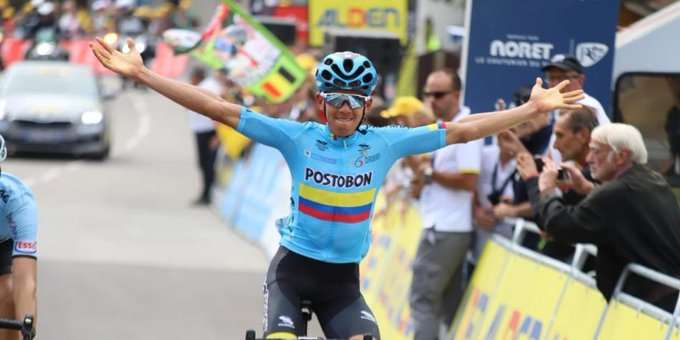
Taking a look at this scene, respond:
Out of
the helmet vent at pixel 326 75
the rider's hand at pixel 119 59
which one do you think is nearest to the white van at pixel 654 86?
the helmet vent at pixel 326 75

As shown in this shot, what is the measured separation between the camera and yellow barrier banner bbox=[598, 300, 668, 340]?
24.5ft

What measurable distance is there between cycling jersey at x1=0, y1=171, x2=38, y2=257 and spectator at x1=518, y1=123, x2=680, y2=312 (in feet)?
8.88

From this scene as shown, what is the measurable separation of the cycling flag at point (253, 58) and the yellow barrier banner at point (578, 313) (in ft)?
25.2

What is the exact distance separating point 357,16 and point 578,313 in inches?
517

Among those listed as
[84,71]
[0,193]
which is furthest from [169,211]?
[0,193]

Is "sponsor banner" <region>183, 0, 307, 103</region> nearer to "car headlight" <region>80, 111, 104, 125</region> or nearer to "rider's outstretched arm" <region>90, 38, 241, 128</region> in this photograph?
"rider's outstretched arm" <region>90, 38, 241, 128</region>

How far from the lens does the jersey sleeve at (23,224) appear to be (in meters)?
7.30

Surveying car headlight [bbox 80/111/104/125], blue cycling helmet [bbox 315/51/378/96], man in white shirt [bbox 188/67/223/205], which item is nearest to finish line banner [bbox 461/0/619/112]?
blue cycling helmet [bbox 315/51/378/96]

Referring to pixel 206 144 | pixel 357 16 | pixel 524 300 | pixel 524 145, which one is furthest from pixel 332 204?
pixel 206 144

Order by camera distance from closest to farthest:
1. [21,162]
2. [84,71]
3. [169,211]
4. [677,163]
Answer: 1. [677,163]
2. [169,211]
3. [21,162]
4. [84,71]

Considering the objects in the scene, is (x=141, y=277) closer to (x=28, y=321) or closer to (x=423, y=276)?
(x=423, y=276)

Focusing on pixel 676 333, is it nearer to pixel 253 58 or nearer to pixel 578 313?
pixel 578 313

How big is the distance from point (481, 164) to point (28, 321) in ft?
16.3

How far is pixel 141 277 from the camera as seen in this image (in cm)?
1579
